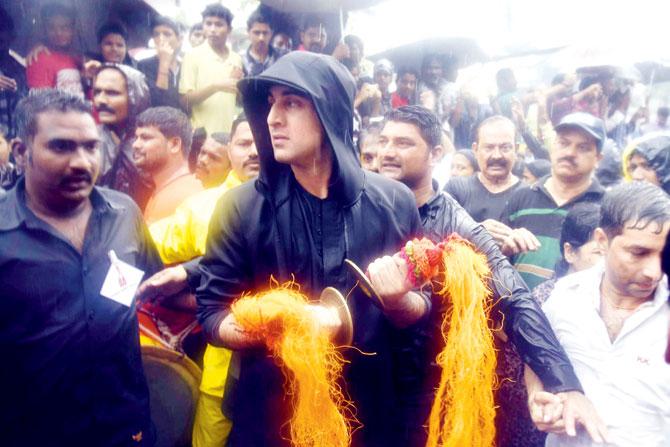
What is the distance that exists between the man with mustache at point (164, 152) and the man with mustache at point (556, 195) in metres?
2.56

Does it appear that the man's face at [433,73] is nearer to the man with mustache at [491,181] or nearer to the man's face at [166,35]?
the man's face at [166,35]

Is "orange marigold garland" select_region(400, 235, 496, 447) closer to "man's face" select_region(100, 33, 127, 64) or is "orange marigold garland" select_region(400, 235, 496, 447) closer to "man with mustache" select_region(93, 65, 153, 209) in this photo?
"man with mustache" select_region(93, 65, 153, 209)

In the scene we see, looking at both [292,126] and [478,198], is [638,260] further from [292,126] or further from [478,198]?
[478,198]

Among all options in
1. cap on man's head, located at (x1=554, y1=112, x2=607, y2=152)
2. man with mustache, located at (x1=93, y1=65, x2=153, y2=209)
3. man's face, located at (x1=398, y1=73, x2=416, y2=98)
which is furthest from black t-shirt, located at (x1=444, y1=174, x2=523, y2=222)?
man's face, located at (x1=398, y1=73, x2=416, y2=98)

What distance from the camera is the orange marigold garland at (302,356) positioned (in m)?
2.29

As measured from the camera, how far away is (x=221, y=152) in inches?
212

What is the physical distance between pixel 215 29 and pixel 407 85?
3.96 m

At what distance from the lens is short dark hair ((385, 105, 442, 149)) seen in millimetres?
3814

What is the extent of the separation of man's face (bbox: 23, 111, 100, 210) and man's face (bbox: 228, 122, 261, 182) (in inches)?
55.5

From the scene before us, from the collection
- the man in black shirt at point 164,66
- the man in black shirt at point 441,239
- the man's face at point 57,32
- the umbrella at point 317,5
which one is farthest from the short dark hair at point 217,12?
the man in black shirt at point 441,239

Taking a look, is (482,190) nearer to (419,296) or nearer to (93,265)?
(419,296)

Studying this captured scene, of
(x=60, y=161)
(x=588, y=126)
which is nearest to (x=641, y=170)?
(x=588, y=126)

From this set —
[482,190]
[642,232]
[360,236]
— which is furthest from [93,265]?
[482,190]

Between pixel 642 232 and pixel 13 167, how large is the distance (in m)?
4.78
